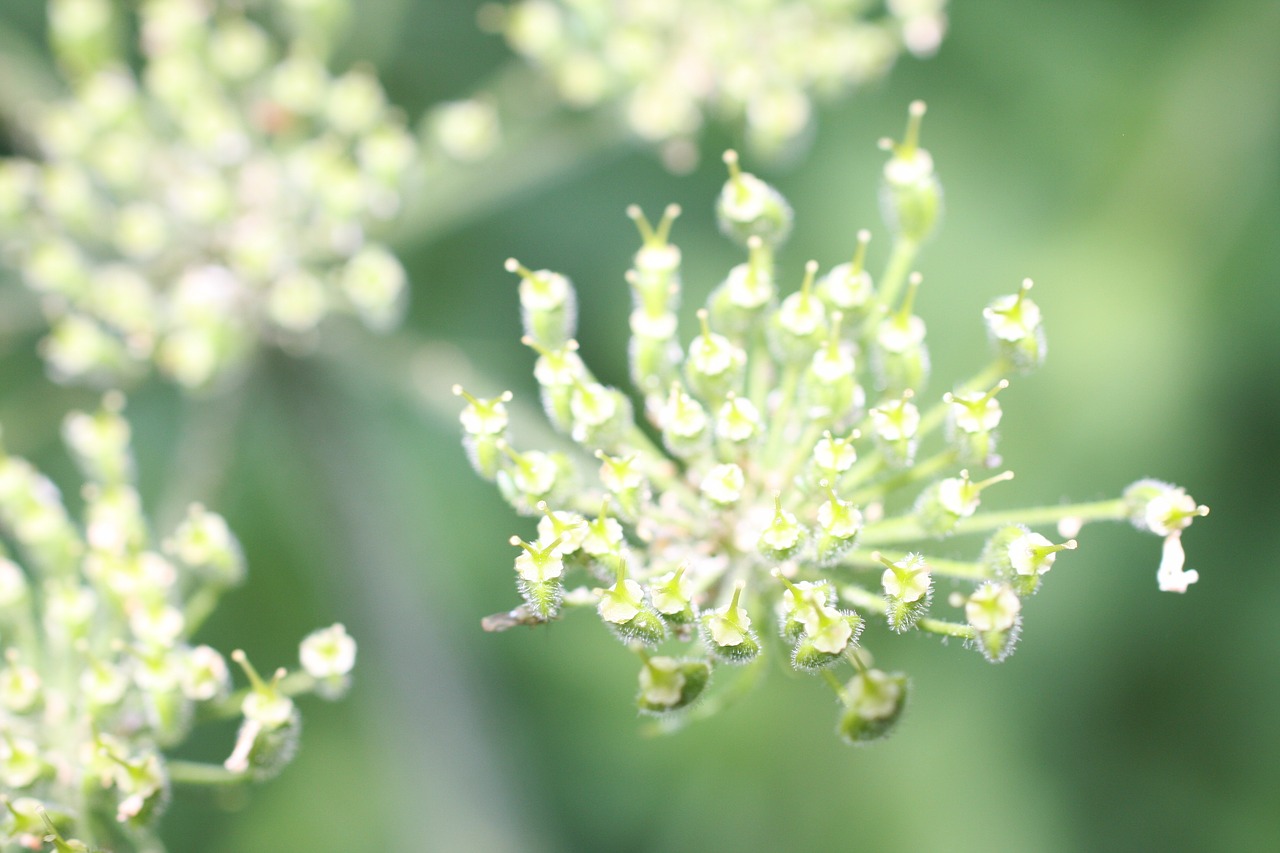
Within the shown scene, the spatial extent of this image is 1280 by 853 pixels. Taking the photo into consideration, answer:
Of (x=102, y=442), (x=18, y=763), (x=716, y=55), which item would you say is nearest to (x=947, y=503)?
(x=716, y=55)

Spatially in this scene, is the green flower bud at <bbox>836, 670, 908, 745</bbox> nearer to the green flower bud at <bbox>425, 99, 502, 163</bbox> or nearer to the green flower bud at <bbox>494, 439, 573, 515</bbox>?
the green flower bud at <bbox>494, 439, 573, 515</bbox>

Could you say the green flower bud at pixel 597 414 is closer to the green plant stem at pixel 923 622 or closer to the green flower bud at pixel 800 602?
the green flower bud at pixel 800 602

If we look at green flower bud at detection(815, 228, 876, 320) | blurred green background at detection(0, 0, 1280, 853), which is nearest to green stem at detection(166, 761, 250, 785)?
blurred green background at detection(0, 0, 1280, 853)

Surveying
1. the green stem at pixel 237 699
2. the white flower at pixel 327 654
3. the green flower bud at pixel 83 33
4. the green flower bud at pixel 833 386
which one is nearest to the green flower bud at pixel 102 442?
the green stem at pixel 237 699

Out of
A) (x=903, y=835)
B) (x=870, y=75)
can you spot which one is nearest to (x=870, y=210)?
(x=870, y=75)

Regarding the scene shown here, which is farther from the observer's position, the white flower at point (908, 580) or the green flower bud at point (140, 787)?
the green flower bud at point (140, 787)

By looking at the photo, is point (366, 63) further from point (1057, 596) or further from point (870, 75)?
point (1057, 596)
